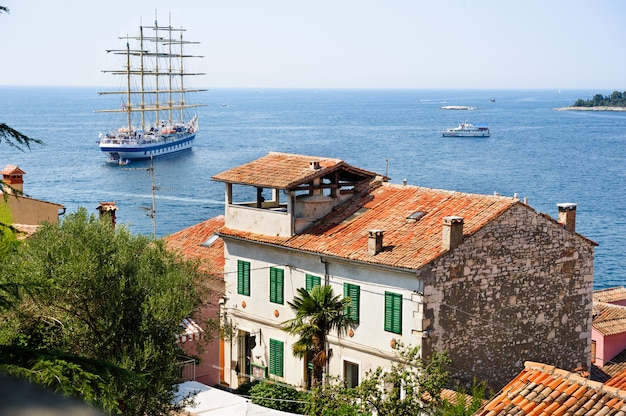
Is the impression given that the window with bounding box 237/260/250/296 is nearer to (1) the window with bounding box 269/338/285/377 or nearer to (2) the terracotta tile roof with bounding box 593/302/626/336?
(1) the window with bounding box 269/338/285/377

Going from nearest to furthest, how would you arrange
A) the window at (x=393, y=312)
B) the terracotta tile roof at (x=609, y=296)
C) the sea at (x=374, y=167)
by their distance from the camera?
the window at (x=393, y=312) < the terracotta tile roof at (x=609, y=296) < the sea at (x=374, y=167)

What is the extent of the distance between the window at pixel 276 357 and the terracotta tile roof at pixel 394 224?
10.3 feet

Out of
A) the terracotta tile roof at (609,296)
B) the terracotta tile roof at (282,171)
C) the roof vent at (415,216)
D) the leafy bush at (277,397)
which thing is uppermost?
the terracotta tile roof at (282,171)

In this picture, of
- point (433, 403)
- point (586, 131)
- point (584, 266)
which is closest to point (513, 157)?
point (586, 131)

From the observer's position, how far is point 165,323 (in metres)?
18.8

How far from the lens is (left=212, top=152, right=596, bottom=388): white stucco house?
933 inches

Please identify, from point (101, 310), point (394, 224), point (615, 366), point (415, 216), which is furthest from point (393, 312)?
point (615, 366)

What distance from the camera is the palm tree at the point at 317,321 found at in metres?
23.9

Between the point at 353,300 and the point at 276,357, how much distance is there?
3950 millimetres

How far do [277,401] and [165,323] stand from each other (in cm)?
706

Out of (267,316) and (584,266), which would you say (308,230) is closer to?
(267,316)

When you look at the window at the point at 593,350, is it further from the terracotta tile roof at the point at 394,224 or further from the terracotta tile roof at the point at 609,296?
the terracotta tile roof at the point at 394,224

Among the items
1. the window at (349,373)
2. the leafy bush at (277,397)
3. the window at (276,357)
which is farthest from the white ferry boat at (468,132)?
the leafy bush at (277,397)

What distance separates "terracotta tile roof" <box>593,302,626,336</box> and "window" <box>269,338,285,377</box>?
1007 cm
